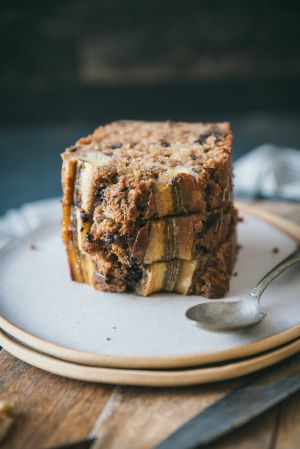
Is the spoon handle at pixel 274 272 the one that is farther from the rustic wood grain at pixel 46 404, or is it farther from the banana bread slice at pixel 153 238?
the rustic wood grain at pixel 46 404

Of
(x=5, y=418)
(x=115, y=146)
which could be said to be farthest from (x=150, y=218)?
(x=5, y=418)

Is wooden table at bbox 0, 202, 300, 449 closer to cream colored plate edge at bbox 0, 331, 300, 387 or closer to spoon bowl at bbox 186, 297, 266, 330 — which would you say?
cream colored plate edge at bbox 0, 331, 300, 387

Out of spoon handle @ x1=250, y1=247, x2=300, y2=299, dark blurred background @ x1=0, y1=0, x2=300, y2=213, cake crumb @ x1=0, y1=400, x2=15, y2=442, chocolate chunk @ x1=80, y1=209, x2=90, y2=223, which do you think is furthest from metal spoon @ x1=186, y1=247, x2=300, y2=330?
dark blurred background @ x1=0, y1=0, x2=300, y2=213

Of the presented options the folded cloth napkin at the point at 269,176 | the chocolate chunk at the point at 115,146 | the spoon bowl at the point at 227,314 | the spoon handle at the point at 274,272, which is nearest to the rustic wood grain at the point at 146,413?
the spoon bowl at the point at 227,314

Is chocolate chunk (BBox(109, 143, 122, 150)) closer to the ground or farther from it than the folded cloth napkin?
farther from it

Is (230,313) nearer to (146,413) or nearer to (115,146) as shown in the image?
(146,413)

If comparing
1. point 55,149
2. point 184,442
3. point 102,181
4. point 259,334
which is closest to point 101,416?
point 184,442

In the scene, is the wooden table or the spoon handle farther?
the spoon handle
